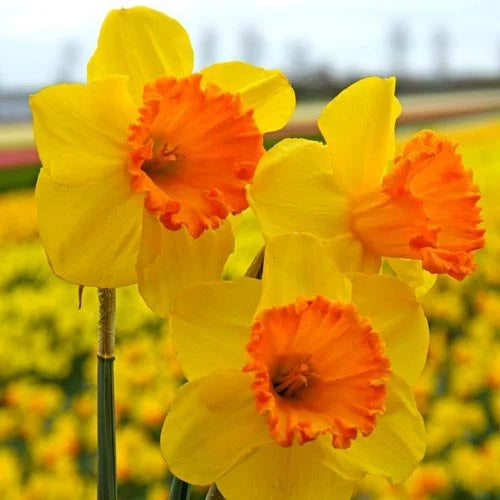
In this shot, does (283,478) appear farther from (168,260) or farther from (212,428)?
(168,260)

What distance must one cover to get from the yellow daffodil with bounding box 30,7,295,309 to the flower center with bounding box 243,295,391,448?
0.07 meters

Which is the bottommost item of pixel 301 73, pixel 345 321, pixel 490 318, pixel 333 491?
pixel 301 73

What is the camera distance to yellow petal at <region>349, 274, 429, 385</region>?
2.01 feet

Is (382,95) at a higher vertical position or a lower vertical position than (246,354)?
higher

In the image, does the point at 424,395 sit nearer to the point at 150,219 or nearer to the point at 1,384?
the point at 1,384

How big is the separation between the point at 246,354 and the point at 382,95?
24 centimetres

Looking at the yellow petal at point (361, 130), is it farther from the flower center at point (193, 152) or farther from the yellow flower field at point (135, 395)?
the yellow flower field at point (135, 395)


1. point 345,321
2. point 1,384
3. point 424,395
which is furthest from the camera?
point 1,384

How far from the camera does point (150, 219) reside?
0.62 metres

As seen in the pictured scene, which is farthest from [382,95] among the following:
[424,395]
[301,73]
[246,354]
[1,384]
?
[301,73]

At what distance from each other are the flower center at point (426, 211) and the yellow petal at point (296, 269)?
0.20ft

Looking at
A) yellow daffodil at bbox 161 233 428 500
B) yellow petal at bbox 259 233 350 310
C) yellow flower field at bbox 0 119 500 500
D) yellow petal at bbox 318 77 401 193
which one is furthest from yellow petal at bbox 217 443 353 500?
yellow flower field at bbox 0 119 500 500

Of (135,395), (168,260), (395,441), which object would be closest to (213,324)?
(168,260)

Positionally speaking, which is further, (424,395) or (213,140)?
(424,395)
